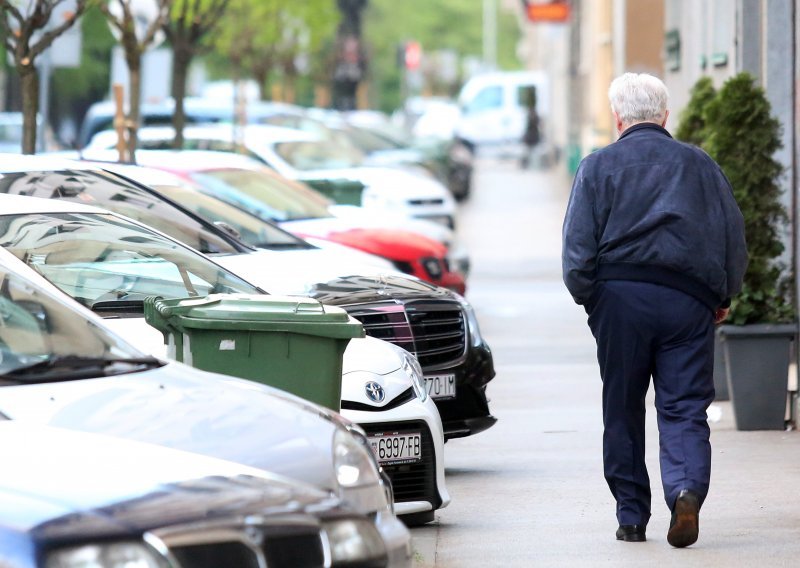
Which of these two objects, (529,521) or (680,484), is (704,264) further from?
(529,521)

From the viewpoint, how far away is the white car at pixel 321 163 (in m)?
19.7

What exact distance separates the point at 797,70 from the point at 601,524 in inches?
148

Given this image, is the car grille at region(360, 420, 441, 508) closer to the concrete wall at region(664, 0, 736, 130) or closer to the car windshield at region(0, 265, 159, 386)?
the car windshield at region(0, 265, 159, 386)

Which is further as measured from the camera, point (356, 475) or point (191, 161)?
point (191, 161)

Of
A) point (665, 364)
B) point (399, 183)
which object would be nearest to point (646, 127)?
point (665, 364)

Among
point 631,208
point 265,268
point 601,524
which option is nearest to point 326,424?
point 631,208

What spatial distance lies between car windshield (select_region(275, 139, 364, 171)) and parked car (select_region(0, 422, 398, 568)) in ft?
51.1

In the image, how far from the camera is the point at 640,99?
265 inches

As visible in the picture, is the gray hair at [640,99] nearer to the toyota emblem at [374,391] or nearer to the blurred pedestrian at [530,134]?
the toyota emblem at [374,391]

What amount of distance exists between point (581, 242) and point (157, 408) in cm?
226

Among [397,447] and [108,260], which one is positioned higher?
[108,260]

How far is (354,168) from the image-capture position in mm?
21469

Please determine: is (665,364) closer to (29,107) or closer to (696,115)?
(696,115)

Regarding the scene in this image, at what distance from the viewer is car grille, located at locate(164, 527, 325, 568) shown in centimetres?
407
